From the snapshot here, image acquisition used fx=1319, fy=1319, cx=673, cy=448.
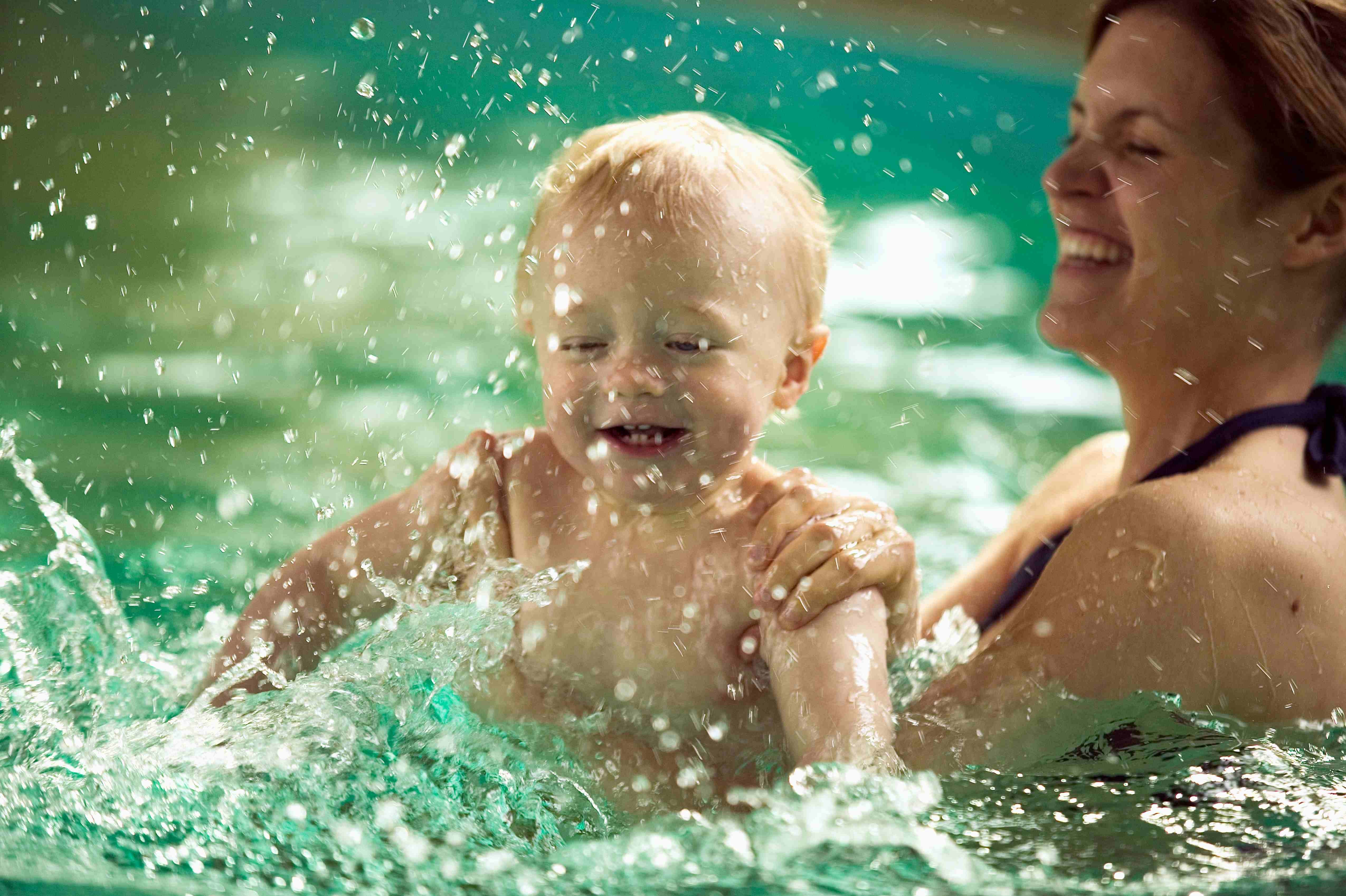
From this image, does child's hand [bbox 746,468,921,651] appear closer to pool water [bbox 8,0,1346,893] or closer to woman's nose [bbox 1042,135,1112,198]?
pool water [bbox 8,0,1346,893]

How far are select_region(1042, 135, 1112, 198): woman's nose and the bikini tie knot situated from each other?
45cm

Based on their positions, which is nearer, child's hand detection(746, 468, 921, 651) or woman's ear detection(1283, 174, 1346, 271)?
child's hand detection(746, 468, 921, 651)

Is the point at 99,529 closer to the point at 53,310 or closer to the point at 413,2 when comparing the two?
the point at 53,310

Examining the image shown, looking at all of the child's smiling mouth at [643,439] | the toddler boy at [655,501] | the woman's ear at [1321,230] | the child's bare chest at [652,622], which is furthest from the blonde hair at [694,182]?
the woman's ear at [1321,230]

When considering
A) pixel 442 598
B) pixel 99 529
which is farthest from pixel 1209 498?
pixel 99 529

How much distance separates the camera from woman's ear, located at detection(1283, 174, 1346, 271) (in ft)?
6.04

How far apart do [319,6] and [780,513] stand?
555cm

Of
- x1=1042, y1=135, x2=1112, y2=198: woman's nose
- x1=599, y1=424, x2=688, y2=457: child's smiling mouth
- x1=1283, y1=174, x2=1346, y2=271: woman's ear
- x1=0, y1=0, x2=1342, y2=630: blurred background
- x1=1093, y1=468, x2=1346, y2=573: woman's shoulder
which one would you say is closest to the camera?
x1=1093, y1=468, x2=1346, y2=573: woman's shoulder

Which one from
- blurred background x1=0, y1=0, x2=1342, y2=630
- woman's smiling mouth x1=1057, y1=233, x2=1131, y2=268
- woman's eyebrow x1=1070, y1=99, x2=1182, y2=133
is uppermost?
woman's eyebrow x1=1070, y1=99, x2=1182, y2=133

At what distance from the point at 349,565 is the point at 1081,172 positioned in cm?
125

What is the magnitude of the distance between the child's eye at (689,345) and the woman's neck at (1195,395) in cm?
74

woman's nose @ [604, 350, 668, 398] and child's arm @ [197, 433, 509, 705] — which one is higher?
woman's nose @ [604, 350, 668, 398]

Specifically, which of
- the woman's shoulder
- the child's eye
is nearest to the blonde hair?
the child's eye

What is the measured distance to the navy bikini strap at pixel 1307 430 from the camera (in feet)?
6.11
